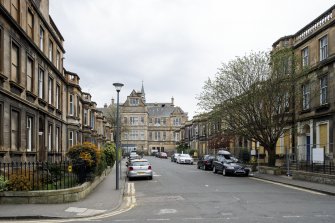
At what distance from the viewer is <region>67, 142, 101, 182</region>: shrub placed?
17.9 metres

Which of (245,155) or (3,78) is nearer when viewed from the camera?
(3,78)

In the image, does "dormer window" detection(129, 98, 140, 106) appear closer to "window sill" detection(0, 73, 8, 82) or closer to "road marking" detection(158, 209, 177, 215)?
"window sill" detection(0, 73, 8, 82)

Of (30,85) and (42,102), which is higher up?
(30,85)

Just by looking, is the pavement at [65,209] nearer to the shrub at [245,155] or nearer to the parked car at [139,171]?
the parked car at [139,171]

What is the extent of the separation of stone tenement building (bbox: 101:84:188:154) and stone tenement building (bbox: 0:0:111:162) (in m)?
79.4

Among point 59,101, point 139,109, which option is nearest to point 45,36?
point 59,101

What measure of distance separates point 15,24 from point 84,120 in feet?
95.0

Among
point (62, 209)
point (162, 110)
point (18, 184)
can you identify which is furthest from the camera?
point (162, 110)

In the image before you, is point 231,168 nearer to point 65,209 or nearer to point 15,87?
point 15,87

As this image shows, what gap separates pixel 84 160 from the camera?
59.1 ft

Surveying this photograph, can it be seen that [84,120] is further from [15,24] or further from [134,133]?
[134,133]

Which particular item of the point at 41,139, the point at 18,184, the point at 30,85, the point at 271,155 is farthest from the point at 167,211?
the point at 271,155

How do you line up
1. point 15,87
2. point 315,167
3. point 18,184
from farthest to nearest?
point 315,167 → point 15,87 → point 18,184

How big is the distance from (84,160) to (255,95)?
1630 centimetres
